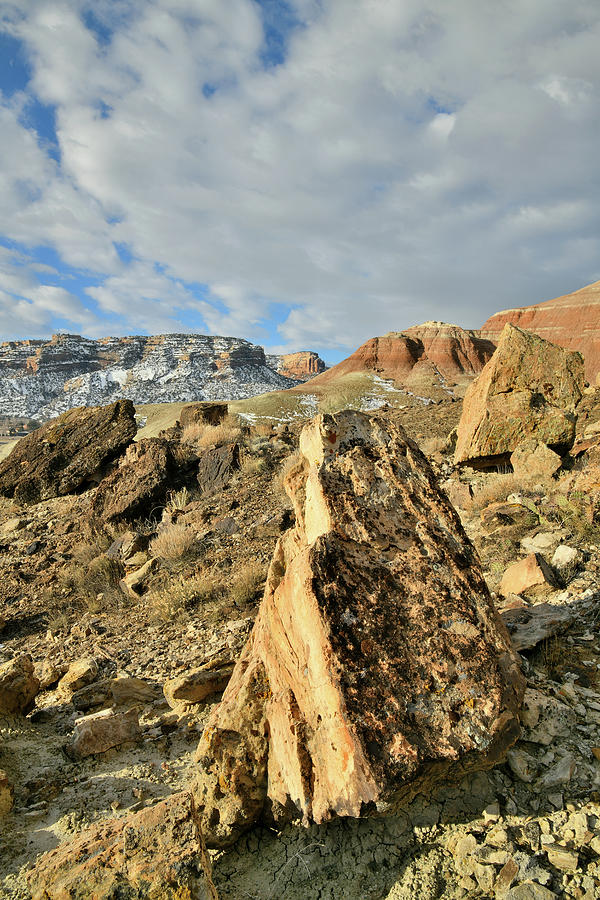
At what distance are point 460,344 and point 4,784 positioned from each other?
48.3m

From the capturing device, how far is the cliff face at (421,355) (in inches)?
1725

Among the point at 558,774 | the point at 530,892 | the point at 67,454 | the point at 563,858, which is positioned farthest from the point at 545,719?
the point at 67,454

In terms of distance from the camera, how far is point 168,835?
6.22ft

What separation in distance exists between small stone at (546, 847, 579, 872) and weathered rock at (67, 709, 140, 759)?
267 centimetres

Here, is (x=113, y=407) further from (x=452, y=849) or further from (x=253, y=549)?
(x=452, y=849)

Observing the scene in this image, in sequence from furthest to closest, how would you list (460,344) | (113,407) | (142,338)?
(142,338) < (460,344) < (113,407)

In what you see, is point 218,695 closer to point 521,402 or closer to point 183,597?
point 183,597

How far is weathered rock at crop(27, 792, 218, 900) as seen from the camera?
1.74m

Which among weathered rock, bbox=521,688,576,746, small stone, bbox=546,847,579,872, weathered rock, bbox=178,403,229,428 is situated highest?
weathered rock, bbox=178,403,229,428

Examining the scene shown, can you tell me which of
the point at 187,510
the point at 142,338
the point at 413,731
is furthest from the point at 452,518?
the point at 142,338

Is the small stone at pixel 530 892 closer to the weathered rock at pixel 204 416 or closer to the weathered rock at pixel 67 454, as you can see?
the weathered rock at pixel 67 454

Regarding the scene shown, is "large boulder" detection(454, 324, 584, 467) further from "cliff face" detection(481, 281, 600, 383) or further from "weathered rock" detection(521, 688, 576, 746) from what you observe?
"cliff face" detection(481, 281, 600, 383)

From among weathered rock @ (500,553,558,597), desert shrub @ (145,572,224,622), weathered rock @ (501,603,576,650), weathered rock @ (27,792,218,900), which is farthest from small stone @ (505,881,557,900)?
desert shrub @ (145,572,224,622)

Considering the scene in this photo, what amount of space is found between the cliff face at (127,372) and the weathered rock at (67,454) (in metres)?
62.5
